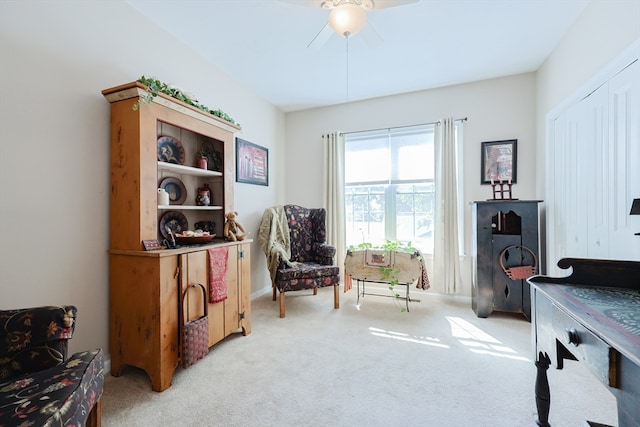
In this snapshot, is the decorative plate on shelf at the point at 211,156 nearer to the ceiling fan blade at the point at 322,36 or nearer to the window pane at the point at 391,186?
the ceiling fan blade at the point at 322,36

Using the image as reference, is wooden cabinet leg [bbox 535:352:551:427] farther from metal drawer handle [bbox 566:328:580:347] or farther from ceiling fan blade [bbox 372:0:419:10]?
ceiling fan blade [bbox 372:0:419:10]

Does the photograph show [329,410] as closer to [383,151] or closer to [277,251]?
[277,251]

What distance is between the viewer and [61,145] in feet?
5.52

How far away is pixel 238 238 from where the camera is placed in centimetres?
249

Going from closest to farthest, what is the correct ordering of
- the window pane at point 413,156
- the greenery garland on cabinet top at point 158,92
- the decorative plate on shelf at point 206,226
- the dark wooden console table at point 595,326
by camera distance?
the dark wooden console table at point 595,326, the greenery garland on cabinet top at point 158,92, the decorative plate on shelf at point 206,226, the window pane at point 413,156

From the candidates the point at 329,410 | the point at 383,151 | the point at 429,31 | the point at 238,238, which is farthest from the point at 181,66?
the point at 329,410

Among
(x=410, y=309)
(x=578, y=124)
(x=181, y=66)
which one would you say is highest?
(x=181, y=66)

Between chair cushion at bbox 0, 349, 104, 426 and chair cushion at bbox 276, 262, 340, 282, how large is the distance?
175 centimetres

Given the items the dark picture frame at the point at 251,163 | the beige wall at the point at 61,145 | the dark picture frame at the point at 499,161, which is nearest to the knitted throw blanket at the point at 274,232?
the dark picture frame at the point at 251,163

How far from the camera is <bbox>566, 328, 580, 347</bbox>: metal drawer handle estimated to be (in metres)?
0.90

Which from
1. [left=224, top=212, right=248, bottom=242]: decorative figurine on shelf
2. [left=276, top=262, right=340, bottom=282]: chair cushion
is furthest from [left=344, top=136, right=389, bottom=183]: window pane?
[left=224, top=212, right=248, bottom=242]: decorative figurine on shelf

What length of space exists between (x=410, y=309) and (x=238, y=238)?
2103 millimetres

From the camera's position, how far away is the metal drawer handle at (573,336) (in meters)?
0.90

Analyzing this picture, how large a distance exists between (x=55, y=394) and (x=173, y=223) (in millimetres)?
1502
